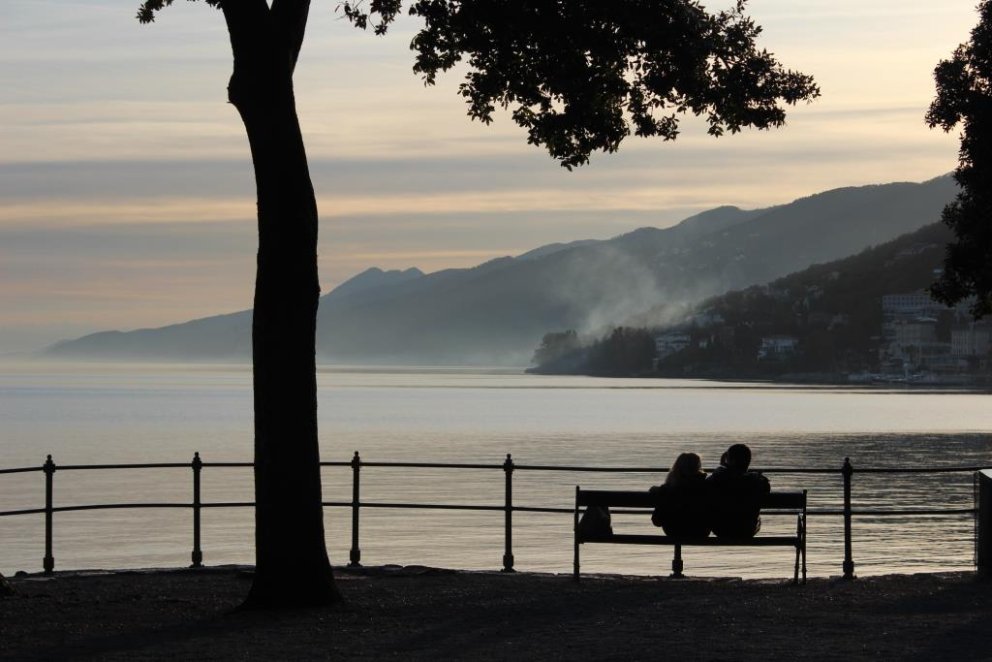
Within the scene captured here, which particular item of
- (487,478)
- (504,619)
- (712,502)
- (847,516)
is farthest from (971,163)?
(487,478)

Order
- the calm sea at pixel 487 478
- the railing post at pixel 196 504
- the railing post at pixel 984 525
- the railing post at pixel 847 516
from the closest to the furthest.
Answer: the railing post at pixel 984 525
the railing post at pixel 847 516
the railing post at pixel 196 504
the calm sea at pixel 487 478

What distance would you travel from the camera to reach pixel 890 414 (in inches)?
5925

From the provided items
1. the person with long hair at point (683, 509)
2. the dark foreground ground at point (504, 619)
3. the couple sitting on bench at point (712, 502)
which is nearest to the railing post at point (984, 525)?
the dark foreground ground at point (504, 619)

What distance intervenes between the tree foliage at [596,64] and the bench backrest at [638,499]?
3.81 metres

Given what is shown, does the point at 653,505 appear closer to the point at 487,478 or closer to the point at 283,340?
the point at 283,340

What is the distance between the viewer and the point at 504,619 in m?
13.0

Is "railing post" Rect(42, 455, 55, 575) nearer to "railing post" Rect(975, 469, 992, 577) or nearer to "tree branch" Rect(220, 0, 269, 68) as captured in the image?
"tree branch" Rect(220, 0, 269, 68)

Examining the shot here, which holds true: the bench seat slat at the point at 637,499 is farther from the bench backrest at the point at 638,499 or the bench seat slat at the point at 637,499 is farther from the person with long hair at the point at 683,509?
the person with long hair at the point at 683,509

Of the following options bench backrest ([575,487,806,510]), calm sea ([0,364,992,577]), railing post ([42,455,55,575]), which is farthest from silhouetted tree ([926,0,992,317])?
railing post ([42,455,55,575])

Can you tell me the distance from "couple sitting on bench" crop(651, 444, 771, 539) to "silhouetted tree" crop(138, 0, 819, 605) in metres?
3.10

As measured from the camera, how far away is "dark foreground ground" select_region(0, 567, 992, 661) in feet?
37.0

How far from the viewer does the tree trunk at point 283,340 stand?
1391 centimetres

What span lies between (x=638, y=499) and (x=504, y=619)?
7.80ft

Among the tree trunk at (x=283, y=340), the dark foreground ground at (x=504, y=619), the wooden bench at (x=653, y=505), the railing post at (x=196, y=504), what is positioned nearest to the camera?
the dark foreground ground at (x=504, y=619)
